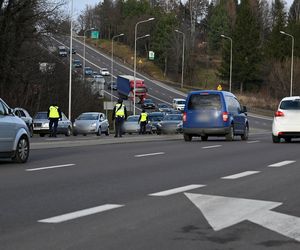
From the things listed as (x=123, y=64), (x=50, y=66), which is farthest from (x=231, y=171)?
(x=123, y=64)

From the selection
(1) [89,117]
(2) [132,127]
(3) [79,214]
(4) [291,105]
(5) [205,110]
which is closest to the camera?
(3) [79,214]

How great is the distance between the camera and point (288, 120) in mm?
24969

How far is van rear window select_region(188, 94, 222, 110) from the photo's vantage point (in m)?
27.1

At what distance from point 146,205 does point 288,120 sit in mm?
16454

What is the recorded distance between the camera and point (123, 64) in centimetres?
12662

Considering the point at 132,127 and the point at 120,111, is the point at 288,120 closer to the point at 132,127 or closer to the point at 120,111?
the point at 120,111

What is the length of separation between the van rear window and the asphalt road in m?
10.6

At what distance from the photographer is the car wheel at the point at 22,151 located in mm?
15680

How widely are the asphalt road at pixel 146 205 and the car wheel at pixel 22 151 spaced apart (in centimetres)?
28

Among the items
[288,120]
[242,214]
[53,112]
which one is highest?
[53,112]

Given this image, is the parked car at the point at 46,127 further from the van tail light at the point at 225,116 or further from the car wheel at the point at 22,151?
the car wheel at the point at 22,151

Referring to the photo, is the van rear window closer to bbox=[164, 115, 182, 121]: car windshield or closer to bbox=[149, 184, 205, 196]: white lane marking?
bbox=[164, 115, 182, 121]: car windshield

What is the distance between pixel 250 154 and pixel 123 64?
108085 mm

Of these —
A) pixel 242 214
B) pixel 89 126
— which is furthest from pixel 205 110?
pixel 242 214
